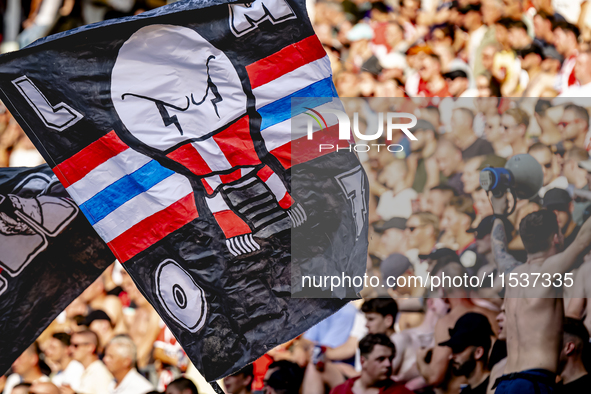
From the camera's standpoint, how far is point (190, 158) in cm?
226

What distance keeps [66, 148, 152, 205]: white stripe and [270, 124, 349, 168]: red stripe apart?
0.53 meters

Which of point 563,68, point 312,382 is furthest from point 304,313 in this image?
point 563,68

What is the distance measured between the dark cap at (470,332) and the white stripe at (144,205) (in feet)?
4.82

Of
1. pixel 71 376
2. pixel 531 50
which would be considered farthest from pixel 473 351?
pixel 71 376

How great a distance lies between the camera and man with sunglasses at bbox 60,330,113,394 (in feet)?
A: 12.0

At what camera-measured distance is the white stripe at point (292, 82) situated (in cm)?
231

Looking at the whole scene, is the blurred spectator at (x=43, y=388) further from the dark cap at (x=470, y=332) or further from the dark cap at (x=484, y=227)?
the dark cap at (x=484, y=227)

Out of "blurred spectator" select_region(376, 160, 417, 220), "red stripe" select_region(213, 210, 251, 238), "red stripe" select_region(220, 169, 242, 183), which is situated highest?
"red stripe" select_region(220, 169, 242, 183)

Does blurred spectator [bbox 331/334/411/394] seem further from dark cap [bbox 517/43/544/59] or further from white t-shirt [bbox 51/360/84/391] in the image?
dark cap [bbox 517/43/544/59]

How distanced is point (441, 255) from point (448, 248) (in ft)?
0.17

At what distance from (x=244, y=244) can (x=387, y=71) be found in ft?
8.01

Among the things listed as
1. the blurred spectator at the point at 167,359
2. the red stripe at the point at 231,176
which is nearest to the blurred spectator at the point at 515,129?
the red stripe at the point at 231,176

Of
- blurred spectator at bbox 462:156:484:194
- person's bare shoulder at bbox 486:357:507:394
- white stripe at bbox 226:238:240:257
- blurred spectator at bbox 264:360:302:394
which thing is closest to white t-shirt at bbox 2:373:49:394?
blurred spectator at bbox 264:360:302:394

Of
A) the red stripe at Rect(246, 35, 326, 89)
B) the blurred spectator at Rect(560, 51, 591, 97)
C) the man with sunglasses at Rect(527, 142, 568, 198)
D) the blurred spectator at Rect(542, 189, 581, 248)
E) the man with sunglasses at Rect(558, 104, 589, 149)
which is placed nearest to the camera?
the red stripe at Rect(246, 35, 326, 89)
